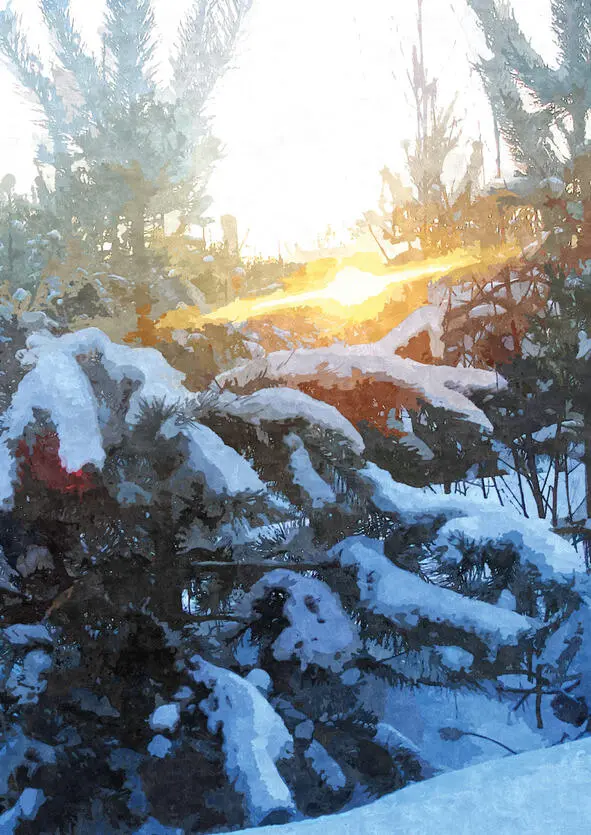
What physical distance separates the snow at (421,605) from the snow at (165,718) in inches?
9.9

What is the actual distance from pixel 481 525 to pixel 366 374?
228 mm

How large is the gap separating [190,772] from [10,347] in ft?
1.89

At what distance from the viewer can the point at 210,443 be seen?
680 millimetres

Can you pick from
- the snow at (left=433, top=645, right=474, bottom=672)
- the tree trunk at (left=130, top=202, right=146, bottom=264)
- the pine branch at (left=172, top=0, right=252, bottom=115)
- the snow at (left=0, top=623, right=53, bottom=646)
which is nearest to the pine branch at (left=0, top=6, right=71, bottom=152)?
the pine branch at (left=172, top=0, right=252, bottom=115)

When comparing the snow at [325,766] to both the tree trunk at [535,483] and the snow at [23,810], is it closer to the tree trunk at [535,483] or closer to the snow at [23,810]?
the snow at [23,810]

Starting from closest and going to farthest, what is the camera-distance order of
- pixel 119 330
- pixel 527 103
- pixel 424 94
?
pixel 119 330
pixel 424 94
pixel 527 103

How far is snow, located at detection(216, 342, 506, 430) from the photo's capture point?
77cm

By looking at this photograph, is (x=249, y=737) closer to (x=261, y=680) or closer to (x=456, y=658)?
(x=261, y=680)

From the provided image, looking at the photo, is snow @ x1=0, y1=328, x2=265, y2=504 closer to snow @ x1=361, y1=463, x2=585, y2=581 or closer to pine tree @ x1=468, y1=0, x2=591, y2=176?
snow @ x1=361, y1=463, x2=585, y2=581

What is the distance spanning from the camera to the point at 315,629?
0.77m

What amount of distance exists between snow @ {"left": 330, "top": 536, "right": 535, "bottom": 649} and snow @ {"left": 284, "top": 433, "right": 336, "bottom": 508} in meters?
0.07

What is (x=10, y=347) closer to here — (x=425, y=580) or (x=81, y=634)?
(x=81, y=634)

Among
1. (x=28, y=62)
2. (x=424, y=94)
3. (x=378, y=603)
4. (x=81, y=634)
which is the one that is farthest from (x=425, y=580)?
(x=28, y=62)

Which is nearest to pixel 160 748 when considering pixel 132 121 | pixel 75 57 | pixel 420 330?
pixel 420 330
